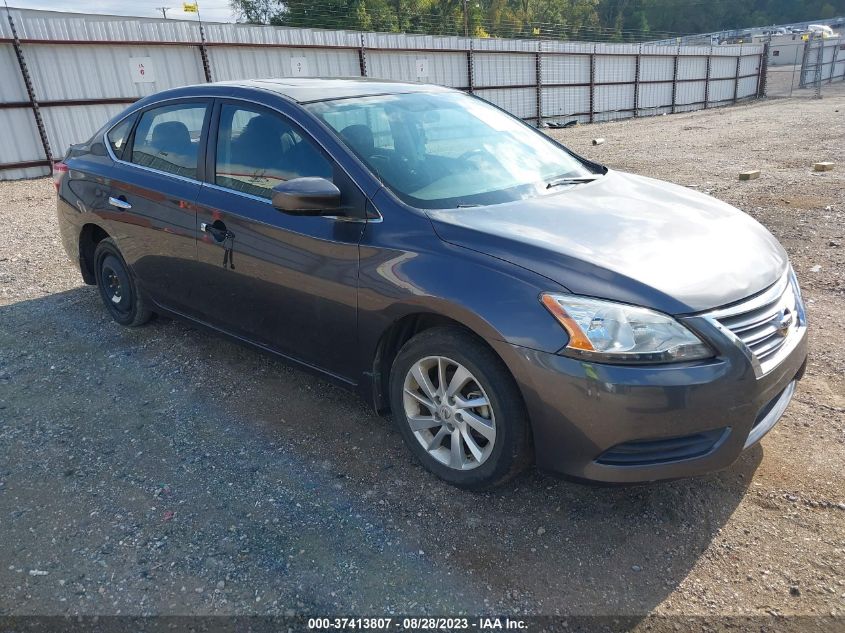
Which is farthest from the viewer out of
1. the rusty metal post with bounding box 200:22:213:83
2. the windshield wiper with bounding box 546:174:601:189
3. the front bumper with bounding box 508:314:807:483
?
the rusty metal post with bounding box 200:22:213:83

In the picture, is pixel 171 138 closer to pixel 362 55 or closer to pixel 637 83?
pixel 362 55

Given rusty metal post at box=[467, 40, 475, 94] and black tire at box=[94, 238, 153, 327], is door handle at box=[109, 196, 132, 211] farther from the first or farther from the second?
rusty metal post at box=[467, 40, 475, 94]

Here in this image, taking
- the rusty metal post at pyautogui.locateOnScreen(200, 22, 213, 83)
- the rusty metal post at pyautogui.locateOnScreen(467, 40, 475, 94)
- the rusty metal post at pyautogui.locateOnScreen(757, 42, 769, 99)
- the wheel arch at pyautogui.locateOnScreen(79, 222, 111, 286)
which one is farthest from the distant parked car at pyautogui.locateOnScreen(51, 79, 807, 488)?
the rusty metal post at pyautogui.locateOnScreen(757, 42, 769, 99)

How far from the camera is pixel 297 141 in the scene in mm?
3320

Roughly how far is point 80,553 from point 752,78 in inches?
1623

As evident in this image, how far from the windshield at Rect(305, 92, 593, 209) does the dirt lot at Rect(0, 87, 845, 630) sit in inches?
51.6

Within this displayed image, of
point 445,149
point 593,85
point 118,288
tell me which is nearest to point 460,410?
point 445,149

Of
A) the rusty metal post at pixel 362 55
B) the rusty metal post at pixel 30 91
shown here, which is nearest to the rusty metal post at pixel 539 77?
the rusty metal post at pixel 362 55

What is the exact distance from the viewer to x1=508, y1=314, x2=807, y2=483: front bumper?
2.30 m

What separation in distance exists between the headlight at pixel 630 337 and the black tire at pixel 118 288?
3.36 meters

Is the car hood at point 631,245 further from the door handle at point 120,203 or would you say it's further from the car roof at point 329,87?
Answer: the door handle at point 120,203

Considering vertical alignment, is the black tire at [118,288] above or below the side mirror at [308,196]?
below

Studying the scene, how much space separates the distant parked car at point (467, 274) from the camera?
2.36 m

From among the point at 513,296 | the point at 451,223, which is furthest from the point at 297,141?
the point at 513,296
